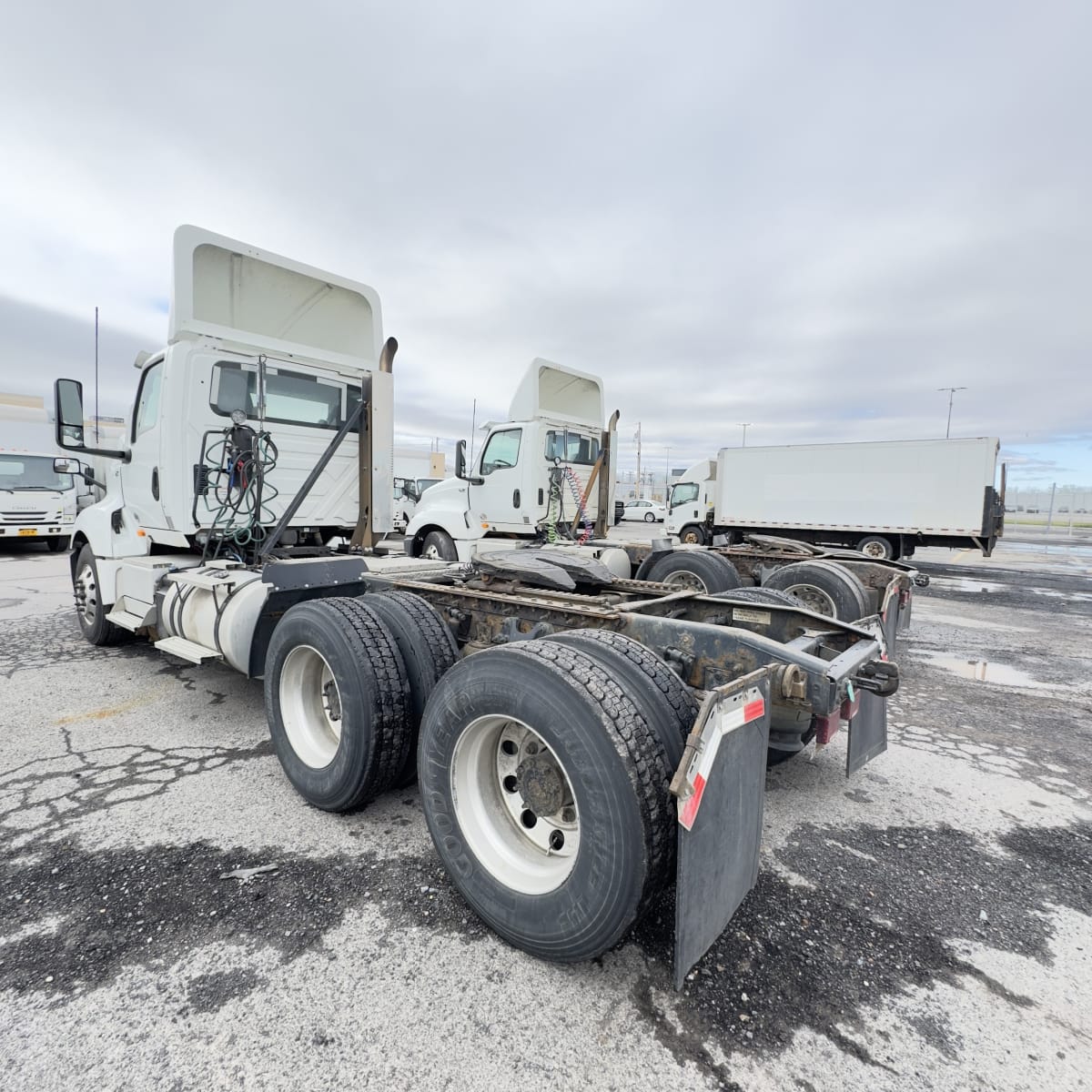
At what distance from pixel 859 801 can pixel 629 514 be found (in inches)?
1665

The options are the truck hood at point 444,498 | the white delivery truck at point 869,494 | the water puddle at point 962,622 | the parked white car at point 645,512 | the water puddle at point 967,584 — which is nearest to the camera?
the water puddle at point 962,622

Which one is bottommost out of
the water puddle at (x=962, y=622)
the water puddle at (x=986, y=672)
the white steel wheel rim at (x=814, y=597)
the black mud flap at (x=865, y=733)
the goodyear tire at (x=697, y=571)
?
the water puddle at (x=986, y=672)

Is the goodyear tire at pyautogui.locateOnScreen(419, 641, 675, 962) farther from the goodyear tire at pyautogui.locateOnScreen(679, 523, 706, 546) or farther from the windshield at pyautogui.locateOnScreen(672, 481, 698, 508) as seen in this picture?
the windshield at pyautogui.locateOnScreen(672, 481, 698, 508)

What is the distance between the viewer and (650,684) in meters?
2.21

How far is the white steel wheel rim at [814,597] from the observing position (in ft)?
19.9

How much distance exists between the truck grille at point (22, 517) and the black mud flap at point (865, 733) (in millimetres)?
17674

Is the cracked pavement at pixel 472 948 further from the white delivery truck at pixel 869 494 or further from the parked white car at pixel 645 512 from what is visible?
the parked white car at pixel 645 512

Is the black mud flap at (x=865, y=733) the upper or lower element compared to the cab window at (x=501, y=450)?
lower

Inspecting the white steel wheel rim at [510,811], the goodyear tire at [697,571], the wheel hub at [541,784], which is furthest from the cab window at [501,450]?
the wheel hub at [541,784]

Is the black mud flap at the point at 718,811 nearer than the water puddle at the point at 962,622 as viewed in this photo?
Yes

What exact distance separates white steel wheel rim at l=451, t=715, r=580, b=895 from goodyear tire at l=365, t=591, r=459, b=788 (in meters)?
0.63

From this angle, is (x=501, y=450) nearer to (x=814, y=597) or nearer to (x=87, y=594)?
(x=814, y=597)

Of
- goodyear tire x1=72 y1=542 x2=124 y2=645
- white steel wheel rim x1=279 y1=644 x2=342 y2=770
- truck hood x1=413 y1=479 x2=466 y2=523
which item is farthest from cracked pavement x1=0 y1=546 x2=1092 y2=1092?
truck hood x1=413 y1=479 x2=466 y2=523

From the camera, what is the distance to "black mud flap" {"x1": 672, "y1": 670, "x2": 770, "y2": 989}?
69.6 inches
